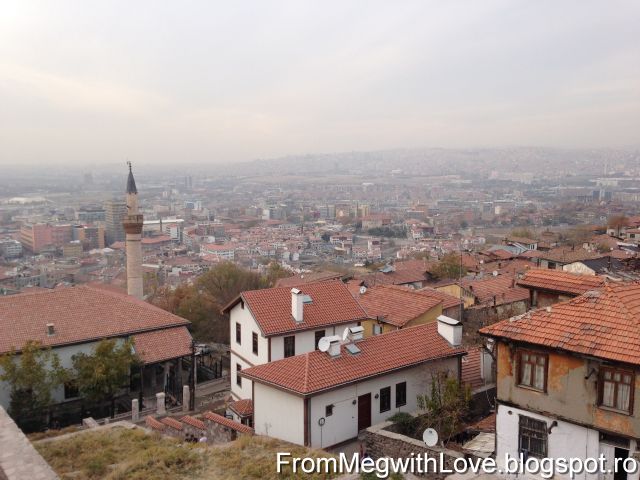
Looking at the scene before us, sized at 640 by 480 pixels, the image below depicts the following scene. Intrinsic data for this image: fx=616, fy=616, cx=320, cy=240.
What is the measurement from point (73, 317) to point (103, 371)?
307cm

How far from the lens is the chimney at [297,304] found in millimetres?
16250

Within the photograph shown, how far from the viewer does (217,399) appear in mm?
18547

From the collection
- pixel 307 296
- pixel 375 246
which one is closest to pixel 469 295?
pixel 307 296

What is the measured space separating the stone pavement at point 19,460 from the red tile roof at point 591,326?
6793mm

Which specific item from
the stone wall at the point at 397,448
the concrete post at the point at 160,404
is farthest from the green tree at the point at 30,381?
the stone wall at the point at 397,448

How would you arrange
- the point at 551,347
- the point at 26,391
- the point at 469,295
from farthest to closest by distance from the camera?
the point at 469,295 < the point at 26,391 < the point at 551,347

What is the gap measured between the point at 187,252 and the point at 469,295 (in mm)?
84534

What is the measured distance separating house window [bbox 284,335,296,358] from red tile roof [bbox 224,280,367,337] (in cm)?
28

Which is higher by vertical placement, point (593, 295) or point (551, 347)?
point (593, 295)

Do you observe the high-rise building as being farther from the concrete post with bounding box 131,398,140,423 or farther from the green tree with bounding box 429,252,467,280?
the concrete post with bounding box 131,398,140,423

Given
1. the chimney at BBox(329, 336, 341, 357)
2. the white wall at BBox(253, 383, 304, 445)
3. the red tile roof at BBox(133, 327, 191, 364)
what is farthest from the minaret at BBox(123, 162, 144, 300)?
the chimney at BBox(329, 336, 341, 357)

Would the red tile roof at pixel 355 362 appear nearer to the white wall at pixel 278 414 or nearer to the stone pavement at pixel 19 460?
the white wall at pixel 278 414

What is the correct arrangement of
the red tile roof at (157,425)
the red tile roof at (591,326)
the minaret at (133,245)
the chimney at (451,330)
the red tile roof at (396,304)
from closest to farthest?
the red tile roof at (591,326) → the red tile roof at (157,425) → the chimney at (451,330) → the red tile roof at (396,304) → the minaret at (133,245)

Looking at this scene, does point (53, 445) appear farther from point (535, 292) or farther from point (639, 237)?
point (639, 237)
